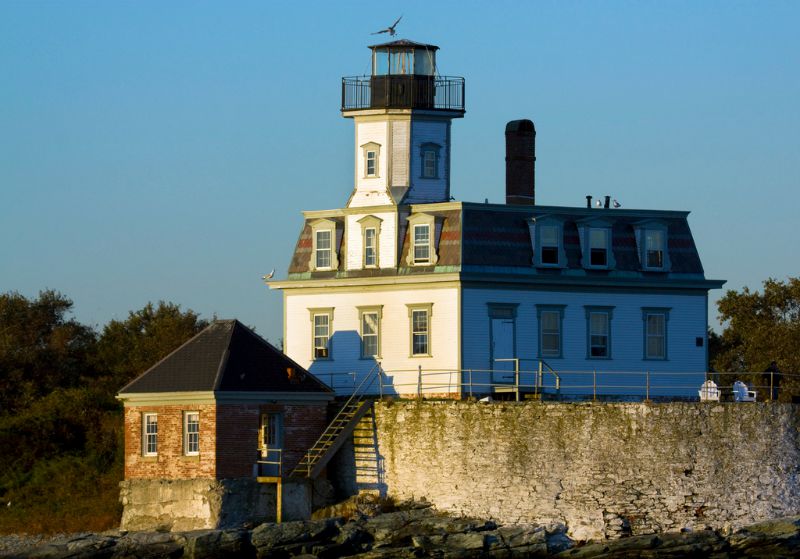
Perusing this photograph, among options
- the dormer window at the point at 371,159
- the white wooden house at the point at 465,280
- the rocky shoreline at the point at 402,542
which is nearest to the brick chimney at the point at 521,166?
the white wooden house at the point at 465,280

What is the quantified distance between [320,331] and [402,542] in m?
9.59

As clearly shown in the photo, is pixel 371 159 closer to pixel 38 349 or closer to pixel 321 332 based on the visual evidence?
pixel 321 332

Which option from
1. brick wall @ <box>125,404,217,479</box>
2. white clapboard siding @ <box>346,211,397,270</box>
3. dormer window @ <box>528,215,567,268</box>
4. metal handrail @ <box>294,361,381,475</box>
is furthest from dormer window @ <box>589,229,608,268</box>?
brick wall @ <box>125,404,217,479</box>

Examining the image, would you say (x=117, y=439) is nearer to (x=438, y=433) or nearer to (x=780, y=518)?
(x=438, y=433)

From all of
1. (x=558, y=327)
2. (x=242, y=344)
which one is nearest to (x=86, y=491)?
(x=242, y=344)

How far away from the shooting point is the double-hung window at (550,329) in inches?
2080

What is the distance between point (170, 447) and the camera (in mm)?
48906

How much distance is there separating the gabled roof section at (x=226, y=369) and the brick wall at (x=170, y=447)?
1.89 feet

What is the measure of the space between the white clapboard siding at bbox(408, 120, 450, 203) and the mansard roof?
1506mm

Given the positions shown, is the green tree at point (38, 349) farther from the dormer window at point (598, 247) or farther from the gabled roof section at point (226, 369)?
the dormer window at point (598, 247)

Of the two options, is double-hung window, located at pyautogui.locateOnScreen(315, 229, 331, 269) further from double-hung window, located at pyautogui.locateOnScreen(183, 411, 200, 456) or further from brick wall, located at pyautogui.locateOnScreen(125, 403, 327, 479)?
double-hung window, located at pyautogui.locateOnScreen(183, 411, 200, 456)

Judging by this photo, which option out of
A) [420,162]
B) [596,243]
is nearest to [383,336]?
[420,162]

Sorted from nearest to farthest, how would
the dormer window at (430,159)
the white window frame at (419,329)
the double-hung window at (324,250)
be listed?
1. the white window frame at (419,329)
2. the double-hung window at (324,250)
3. the dormer window at (430,159)

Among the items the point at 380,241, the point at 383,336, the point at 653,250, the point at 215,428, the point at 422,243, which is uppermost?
the point at 380,241
